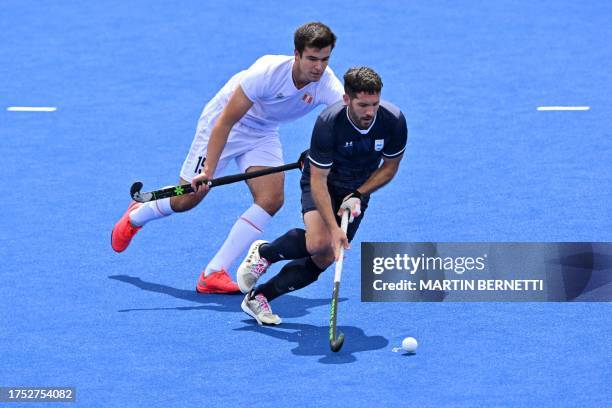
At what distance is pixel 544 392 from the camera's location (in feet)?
21.7

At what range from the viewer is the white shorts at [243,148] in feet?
27.6

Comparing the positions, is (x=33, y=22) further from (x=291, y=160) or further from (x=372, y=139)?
(x=372, y=139)

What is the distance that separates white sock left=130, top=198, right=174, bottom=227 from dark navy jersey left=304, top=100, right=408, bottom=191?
155cm

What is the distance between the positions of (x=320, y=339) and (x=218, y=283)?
1.00 metres

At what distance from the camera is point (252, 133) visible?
27.7ft

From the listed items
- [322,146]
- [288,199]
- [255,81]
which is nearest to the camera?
[322,146]

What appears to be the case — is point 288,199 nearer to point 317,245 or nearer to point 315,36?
point 317,245

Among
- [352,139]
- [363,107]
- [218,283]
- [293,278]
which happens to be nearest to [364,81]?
[363,107]

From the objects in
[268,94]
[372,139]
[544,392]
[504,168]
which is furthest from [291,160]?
[544,392]

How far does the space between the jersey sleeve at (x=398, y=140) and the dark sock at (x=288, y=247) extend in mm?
679

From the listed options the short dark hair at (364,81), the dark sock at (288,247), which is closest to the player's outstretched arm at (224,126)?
the dark sock at (288,247)

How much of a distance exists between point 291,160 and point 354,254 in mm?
1817

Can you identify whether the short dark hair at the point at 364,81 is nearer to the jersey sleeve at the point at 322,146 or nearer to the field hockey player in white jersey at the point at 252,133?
the jersey sleeve at the point at 322,146

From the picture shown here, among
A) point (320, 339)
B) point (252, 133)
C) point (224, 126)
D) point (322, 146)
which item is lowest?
point (320, 339)
